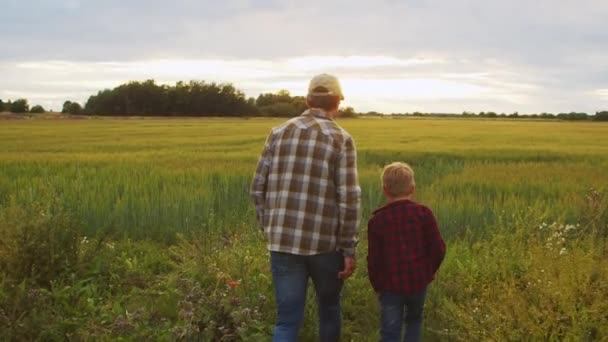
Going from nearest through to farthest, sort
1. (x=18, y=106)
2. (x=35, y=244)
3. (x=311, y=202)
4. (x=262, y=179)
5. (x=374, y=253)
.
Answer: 1. (x=311, y=202)
2. (x=262, y=179)
3. (x=374, y=253)
4. (x=35, y=244)
5. (x=18, y=106)

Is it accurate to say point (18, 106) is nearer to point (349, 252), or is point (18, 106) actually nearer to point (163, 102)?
point (163, 102)

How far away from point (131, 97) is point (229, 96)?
11.7 meters

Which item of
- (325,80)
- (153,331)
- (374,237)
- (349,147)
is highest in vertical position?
(325,80)

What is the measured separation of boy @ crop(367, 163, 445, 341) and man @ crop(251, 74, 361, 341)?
261 mm

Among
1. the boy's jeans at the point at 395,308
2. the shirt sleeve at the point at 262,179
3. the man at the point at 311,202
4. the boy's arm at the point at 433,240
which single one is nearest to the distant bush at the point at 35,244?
the shirt sleeve at the point at 262,179

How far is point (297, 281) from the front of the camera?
3961 mm

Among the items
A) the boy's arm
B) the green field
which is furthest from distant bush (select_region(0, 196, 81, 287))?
the boy's arm

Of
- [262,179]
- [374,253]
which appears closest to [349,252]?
[374,253]

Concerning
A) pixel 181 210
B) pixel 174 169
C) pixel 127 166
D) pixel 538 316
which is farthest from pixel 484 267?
pixel 127 166

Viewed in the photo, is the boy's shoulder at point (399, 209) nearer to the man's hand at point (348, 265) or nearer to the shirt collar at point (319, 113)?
the man's hand at point (348, 265)

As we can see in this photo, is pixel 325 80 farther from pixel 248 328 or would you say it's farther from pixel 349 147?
pixel 248 328

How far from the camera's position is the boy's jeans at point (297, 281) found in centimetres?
394

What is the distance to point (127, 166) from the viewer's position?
46.7 feet

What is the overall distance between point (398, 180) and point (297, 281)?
2.82 feet
